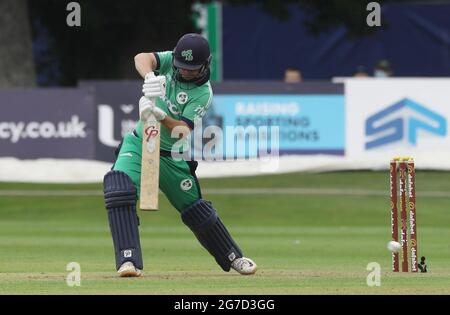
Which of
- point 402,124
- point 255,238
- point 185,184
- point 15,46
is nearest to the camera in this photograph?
point 185,184

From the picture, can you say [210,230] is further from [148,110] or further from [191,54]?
[191,54]

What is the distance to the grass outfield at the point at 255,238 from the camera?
10812 millimetres

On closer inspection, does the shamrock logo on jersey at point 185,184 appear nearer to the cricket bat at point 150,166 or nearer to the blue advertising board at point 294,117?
the cricket bat at point 150,166

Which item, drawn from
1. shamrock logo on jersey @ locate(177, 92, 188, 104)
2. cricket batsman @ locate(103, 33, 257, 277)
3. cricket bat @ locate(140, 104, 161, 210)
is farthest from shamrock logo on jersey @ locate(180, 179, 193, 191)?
shamrock logo on jersey @ locate(177, 92, 188, 104)

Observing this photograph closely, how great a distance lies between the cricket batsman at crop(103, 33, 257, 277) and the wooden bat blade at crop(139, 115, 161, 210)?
87mm

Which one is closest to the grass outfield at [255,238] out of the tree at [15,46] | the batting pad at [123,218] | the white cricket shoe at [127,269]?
the white cricket shoe at [127,269]

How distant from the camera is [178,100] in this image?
37.6ft

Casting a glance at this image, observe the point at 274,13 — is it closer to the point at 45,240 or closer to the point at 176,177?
the point at 45,240

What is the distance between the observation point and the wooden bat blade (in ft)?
36.4

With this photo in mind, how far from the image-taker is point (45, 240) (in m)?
17.7

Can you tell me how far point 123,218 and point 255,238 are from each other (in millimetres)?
7078

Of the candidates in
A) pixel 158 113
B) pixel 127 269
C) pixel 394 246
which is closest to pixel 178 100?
pixel 158 113

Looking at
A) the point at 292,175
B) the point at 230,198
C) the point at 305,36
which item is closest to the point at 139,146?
the point at 230,198

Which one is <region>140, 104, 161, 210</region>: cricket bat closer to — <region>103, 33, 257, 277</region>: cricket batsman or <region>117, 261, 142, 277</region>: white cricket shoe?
<region>103, 33, 257, 277</region>: cricket batsman
